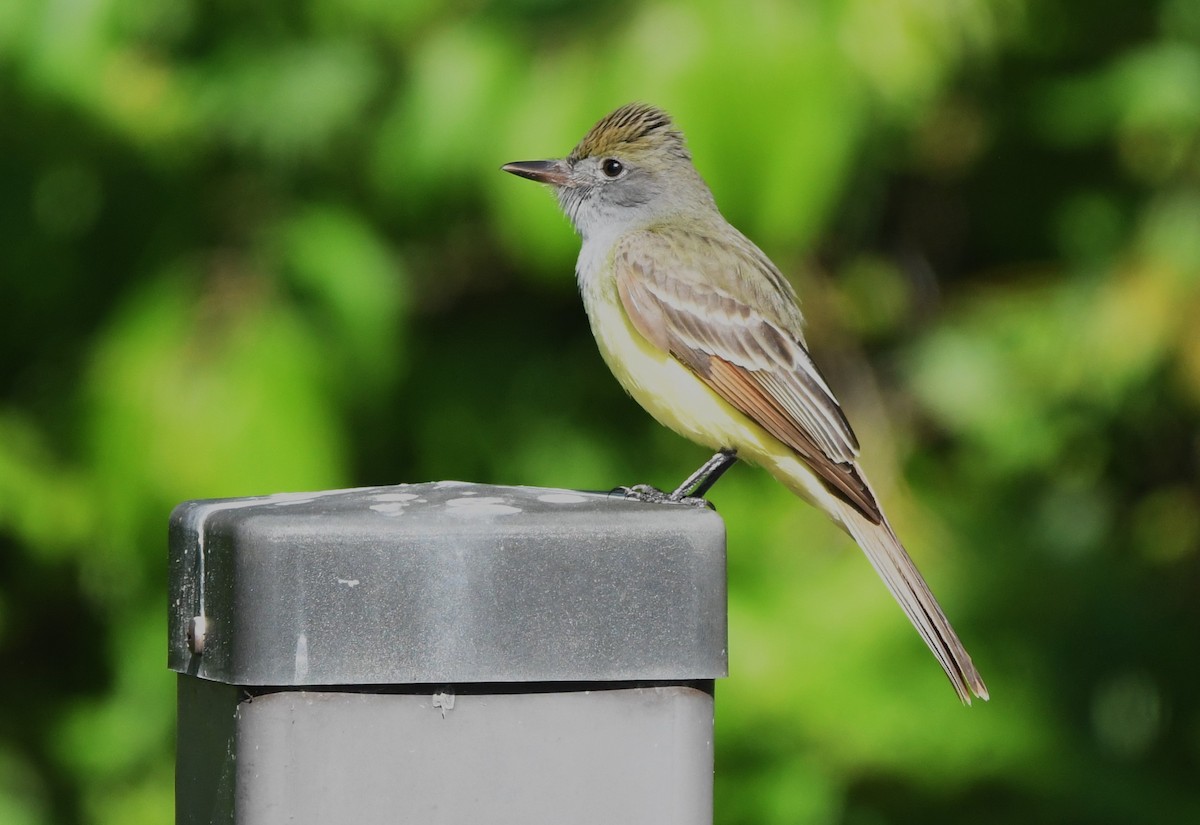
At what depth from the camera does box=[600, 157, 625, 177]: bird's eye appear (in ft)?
17.2

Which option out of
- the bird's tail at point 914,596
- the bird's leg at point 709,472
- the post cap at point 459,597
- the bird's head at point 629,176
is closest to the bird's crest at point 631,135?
the bird's head at point 629,176

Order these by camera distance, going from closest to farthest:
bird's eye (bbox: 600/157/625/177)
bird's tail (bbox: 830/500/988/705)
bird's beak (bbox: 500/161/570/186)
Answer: bird's tail (bbox: 830/500/988/705) < bird's beak (bbox: 500/161/570/186) < bird's eye (bbox: 600/157/625/177)

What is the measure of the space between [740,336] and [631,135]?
3.02 ft

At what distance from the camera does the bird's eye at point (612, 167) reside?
5250 mm

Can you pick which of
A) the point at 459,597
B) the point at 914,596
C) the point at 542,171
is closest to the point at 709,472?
Result: the point at 914,596

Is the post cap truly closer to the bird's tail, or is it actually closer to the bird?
the bird's tail

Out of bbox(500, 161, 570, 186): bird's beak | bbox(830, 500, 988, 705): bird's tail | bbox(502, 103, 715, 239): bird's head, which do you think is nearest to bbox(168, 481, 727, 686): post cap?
bbox(830, 500, 988, 705): bird's tail

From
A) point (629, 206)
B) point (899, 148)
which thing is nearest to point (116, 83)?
point (629, 206)

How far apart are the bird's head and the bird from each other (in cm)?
5

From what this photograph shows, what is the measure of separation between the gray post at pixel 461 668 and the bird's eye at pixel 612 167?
3.12 meters

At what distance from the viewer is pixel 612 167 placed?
17.3 ft

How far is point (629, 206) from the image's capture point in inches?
206

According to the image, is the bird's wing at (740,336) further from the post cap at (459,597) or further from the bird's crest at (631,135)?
the post cap at (459,597)

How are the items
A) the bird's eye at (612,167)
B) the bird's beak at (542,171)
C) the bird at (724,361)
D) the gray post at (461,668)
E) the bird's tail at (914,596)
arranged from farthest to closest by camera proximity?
the bird's eye at (612,167) < the bird's beak at (542,171) < the bird at (724,361) < the bird's tail at (914,596) < the gray post at (461,668)
